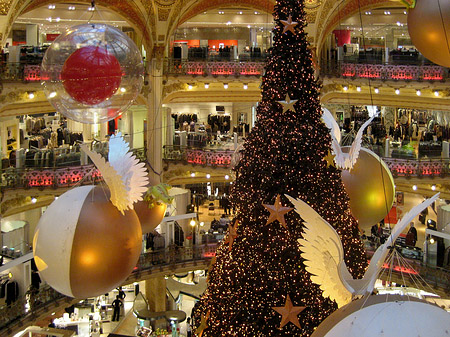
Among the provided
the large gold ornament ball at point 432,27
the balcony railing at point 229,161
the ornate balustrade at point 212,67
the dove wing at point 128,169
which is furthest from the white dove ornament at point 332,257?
the ornate balustrade at point 212,67

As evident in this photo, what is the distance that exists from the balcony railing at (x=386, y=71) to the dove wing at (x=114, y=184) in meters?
14.7

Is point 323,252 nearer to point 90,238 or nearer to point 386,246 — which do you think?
point 386,246

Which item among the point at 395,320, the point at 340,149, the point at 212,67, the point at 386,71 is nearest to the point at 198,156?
the point at 212,67

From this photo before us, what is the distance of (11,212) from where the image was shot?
16.7 metres

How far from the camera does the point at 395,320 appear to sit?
3.07 m

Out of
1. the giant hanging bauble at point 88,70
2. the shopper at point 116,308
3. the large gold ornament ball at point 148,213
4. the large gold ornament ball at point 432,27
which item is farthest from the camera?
the shopper at point 116,308

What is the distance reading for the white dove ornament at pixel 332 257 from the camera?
3855 mm

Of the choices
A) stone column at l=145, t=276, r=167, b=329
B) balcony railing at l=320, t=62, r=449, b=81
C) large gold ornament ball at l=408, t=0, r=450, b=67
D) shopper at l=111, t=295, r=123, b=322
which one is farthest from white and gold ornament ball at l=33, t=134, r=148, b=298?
balcony railing at l=320, t=62, r=449, b=81

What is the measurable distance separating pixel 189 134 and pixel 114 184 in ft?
51.2

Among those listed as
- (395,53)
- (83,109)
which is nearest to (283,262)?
(83,109)

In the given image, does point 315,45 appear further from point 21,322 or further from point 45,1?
point 21,322

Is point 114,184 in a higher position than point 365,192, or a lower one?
higher

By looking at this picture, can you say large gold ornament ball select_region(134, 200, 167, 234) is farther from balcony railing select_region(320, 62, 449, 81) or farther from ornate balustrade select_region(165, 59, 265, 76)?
balcony railing select_region(320, 62, 449, 81)

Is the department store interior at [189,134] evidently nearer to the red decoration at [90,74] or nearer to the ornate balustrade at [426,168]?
the ornate balustrade at [426,168]
